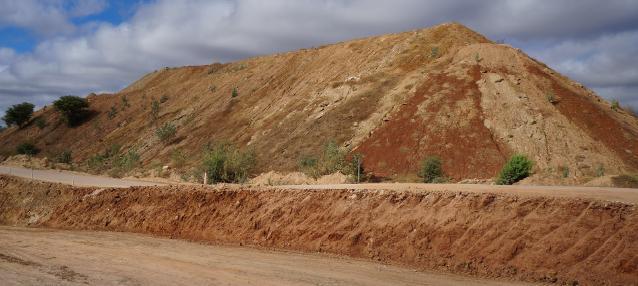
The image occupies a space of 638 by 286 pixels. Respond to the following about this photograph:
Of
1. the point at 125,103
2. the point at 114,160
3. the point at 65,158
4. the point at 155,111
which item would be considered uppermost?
the point at 125,103

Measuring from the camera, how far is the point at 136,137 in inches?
2227

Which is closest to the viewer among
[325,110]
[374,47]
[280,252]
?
[280,252]

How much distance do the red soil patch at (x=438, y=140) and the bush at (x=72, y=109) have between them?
5276 centimetres

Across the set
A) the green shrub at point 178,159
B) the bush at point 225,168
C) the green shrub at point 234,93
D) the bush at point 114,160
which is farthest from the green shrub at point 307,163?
the green shrub at point 234,93

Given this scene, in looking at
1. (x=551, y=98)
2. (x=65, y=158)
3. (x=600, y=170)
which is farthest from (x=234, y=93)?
(x=600, y=170)

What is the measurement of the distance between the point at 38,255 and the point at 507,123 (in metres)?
26.5

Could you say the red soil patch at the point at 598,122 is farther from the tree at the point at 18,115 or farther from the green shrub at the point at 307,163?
the tree at the point at 18,115

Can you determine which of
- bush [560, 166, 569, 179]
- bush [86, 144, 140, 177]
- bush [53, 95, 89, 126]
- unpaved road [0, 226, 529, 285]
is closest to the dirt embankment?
unpaved road [0, 226, 529, 285]

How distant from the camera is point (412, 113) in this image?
33844 millimetres

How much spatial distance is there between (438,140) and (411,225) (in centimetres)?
1864

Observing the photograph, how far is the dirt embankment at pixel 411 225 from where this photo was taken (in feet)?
35.2

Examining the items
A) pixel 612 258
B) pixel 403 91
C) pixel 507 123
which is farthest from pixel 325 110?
pixel 612 258

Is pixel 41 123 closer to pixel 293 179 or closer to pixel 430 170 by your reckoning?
pixel 293 179

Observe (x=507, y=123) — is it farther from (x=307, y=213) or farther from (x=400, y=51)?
(x=307, y=213)
